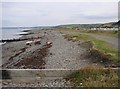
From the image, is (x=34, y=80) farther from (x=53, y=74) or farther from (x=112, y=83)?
(x=112, y=83)

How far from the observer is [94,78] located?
941 cm

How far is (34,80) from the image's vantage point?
9.73 metres

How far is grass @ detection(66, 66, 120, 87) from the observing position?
8905 mm

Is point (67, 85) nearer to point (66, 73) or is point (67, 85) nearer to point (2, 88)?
point (66, 73)

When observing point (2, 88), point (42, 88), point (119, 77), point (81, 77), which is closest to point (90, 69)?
point (81, 77)

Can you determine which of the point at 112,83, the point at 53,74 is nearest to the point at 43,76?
the point at 53,74

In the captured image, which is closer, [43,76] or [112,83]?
[112,83]

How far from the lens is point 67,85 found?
363 inches

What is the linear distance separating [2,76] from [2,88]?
2.50 feet

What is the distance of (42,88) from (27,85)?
0.58m

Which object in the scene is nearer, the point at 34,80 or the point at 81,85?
the point at 81,85

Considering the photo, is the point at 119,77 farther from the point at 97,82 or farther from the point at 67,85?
the point at 67,85

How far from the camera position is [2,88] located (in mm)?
9172

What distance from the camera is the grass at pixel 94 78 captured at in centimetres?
891
